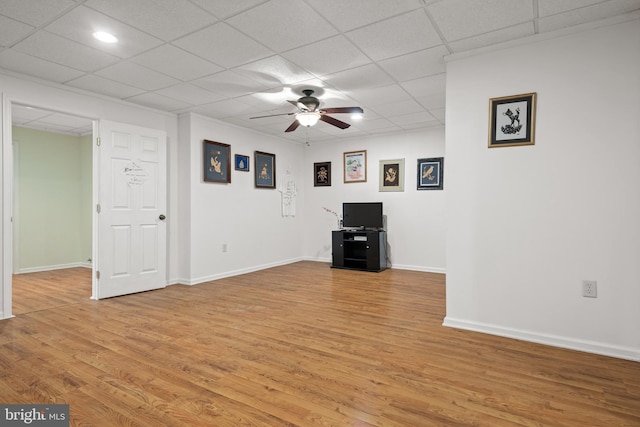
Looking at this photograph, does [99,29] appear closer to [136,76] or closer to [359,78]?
[136,76]

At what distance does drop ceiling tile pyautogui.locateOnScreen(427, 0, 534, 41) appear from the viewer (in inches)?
93.6

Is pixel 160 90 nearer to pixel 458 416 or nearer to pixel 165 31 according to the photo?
pixel 165 31

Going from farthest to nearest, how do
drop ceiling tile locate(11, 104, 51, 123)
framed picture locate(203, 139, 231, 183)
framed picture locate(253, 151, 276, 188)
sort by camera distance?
framed picture locate(253, 151, 276, 188)
framed picture locate(203, 139, 231, 183)
drop ceiling tile locate(11, 104, 51, 123)

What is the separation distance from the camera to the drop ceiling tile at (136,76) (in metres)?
3.42

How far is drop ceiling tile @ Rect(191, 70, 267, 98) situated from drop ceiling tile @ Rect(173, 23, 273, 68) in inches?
11.3

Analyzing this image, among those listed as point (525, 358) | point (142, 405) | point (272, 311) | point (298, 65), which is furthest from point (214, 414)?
point (298, 65)

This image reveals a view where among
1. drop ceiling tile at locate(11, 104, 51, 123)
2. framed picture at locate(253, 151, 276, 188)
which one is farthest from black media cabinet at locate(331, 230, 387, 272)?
drop ceiling tile at locate(11, 104, 51, 123)

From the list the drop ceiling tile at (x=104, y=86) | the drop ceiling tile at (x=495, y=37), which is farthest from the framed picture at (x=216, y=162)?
the drop ceiling tile at (x=495, y=37)

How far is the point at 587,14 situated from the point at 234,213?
4885mm

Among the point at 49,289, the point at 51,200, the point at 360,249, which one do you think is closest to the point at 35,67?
the point at 49,289

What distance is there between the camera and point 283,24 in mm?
2621

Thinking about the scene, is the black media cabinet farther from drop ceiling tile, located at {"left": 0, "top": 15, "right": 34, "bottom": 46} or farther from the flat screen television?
drop ceiling tile, located at {"left": 0, "top": 15, "right": 34, "bottom": 46}

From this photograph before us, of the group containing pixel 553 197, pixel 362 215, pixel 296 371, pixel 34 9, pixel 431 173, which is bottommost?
pixel 296 371

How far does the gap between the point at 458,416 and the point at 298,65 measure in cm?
304
